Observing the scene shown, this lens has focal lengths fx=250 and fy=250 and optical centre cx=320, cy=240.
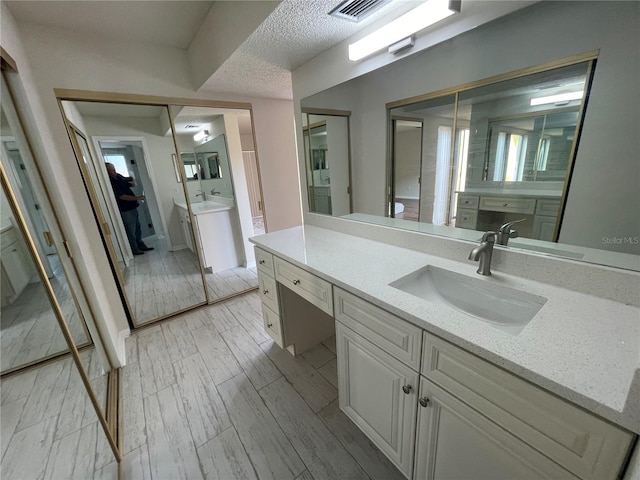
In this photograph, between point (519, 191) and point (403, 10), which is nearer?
point (519, 191)

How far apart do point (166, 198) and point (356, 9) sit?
8.97 feet

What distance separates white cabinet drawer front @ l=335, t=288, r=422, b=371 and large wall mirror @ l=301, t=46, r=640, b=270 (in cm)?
62

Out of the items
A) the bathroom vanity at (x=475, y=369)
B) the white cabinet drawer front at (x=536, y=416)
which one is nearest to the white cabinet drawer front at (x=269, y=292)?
the bathroom vanity at (x=475, y=369)

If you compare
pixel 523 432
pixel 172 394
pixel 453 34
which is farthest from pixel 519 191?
pixel 172 394

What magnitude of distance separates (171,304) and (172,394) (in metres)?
1.25

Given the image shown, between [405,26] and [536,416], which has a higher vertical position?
[405,26]

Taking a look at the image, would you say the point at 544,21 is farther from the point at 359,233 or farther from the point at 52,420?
the point at 52,420

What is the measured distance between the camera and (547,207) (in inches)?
39.1

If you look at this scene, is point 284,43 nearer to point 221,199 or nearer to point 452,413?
point 452,413

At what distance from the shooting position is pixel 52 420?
4.59 ft

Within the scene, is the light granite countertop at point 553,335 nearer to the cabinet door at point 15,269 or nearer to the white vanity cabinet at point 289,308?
the white vanity cabinet at point 289,308

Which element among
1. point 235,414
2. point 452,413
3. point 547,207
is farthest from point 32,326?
point 547,207

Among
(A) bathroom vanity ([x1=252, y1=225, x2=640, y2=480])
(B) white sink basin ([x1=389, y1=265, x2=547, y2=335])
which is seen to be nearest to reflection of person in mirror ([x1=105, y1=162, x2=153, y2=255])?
(A) bathroom vanity ([x1=252, y1=225, x2=640, y2=480])

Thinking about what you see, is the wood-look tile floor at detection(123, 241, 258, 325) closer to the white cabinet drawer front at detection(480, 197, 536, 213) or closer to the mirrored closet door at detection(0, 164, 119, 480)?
the mirrored closet door at detection(0, 164, 119, 480)
